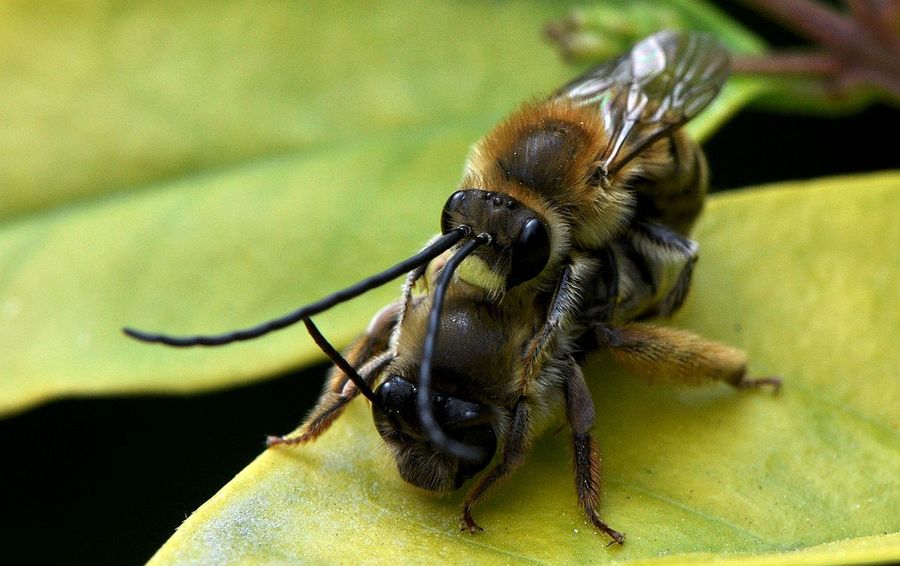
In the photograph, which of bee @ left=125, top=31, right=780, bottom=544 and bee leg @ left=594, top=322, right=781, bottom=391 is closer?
bee @ left=125, top=31, right=780, bottom=544

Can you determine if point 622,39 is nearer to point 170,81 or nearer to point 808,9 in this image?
point 808,9

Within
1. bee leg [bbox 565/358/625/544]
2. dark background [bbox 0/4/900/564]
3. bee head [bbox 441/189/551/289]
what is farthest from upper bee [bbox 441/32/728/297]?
dark background [bbox 0/4/900/564]

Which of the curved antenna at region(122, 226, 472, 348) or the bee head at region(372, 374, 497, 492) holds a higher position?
the curved antenna at region(122, 226, 472, 348)

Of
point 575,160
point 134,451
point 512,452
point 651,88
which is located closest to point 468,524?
point 512,452

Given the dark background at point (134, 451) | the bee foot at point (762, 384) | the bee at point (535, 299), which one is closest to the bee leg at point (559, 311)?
the bee at point (535, 299)

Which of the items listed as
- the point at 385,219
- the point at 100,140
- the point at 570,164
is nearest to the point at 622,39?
the point at 385,219

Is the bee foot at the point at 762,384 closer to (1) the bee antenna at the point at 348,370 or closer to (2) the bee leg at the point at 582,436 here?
(2) the bee leg at the point at 582,436

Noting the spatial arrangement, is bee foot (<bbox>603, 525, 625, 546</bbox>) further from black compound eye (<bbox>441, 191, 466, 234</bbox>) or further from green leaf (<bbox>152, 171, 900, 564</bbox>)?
black compound eye (<bbox>441, 191, 466, 234</bbox>)
